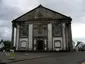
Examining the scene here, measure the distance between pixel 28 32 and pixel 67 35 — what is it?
11.3 meters

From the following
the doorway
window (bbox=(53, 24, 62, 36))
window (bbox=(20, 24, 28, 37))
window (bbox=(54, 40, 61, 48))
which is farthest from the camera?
window (bbox=(20, 24, 28, 37))

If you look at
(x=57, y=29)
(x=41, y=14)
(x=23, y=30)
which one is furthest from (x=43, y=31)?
(x=23, y=30)

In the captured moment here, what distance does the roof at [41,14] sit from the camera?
45.6 metres

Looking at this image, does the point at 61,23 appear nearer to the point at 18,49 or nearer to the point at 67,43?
the point at 67,43

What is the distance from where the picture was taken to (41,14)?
152ft

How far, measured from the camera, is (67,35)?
45406mm

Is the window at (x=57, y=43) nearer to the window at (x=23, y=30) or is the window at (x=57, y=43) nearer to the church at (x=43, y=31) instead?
the church at (x=43, y=31)

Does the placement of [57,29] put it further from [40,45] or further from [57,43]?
[40,45]

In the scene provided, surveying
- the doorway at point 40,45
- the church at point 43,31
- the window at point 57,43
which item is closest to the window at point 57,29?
the church at point 43,31

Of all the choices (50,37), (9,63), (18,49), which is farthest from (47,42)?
(9,63)

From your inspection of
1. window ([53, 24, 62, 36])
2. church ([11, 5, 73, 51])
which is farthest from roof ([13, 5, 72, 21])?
window ([53, 24, 62, 36])

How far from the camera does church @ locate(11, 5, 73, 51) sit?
44.0 metres

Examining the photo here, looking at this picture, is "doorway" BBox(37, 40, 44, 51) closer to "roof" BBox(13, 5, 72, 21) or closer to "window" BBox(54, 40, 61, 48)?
"window" BBox(54, 40, 61, 48)

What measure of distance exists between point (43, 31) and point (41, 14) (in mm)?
5141
